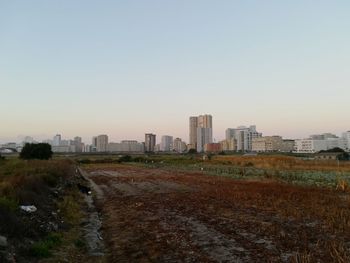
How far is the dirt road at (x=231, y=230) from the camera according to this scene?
11656mm

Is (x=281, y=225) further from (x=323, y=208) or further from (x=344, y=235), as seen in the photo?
(x=323, y=208)

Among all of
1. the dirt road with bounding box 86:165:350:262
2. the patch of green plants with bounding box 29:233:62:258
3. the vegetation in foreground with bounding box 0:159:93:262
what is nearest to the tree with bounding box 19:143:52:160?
the dirt road with bounding box 86:165:350:262

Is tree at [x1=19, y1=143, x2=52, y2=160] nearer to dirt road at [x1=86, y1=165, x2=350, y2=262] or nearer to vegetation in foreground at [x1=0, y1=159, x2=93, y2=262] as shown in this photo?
dirt road at [x1=86, y1=165, x2=350, y2=262]

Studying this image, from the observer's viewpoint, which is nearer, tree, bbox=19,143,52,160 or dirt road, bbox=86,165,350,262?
dirt road, bbox=86,165,350,262

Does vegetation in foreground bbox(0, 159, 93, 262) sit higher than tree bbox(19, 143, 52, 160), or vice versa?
Answer: tree bbox(19, 143, 52, 160)

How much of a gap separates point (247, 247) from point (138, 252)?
3.36m

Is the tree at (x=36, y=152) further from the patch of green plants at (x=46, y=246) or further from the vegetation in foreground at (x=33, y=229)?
the patch of green plants at (x=46, y=246)

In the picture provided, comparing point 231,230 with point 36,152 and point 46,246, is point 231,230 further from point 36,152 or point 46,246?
point 36,152

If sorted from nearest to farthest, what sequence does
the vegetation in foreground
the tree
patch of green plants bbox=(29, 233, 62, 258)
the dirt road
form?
the vegetation in foreground
patch of green plants bbox=(29, 233, 62, 258)
the dirt road
the tree

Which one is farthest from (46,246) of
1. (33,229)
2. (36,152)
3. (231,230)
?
(36,152)

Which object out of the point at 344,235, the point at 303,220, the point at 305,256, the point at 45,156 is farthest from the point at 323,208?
the point at 45,156

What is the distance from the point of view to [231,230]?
606 inches

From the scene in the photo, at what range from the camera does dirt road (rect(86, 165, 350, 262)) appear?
11656 mm

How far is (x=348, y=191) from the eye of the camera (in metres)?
29.2
